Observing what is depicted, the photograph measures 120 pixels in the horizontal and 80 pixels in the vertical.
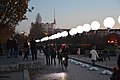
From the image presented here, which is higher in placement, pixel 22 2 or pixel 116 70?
pixel 22 2

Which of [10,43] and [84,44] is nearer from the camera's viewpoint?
[10,43]

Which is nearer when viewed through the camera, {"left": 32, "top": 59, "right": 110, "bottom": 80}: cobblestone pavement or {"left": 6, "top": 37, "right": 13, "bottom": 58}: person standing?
{"left": 32, "top": 59, "right": 110, "bottom": 80}: cobblestone pavement

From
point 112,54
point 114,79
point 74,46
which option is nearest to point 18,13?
point 114,79

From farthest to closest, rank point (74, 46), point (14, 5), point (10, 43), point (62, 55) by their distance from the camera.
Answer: point (74, 46)
point (10, 43)
point (62, 55)
point (14, 5)

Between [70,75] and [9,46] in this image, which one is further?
[9,46]

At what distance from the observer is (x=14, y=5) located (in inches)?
817

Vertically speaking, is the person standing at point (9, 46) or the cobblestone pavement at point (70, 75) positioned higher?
the person standing at point (9, 46)

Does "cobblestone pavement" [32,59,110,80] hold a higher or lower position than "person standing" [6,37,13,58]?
lower

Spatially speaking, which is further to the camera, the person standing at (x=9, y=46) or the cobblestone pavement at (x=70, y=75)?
the person standing at (x=9, y=46)

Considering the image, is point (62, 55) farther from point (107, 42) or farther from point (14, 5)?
point (107, 42)

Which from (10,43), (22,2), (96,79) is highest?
(22,2)

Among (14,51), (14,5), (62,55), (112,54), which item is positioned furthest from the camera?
(112,54)

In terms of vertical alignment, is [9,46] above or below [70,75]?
above

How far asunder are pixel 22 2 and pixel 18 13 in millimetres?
799
